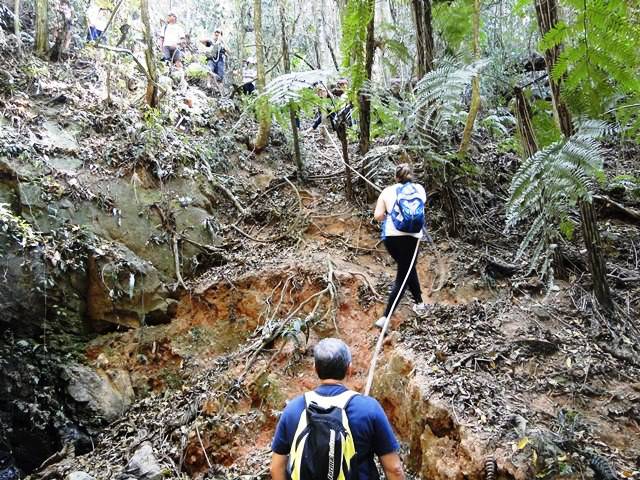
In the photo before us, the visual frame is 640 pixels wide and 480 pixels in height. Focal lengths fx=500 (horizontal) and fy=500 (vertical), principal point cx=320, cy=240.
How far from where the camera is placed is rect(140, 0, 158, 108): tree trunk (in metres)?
8.28

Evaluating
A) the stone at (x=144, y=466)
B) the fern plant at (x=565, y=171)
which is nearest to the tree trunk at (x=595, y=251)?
the fern plant at (x=565, y=171)

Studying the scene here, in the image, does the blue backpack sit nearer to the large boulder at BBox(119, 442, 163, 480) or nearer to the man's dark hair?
Answer: the man's dark hair

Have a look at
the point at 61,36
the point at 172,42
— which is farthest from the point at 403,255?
the point at 172,42

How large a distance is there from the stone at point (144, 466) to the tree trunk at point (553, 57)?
4.94 meters

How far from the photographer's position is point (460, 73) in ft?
17.8

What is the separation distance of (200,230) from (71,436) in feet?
11.3

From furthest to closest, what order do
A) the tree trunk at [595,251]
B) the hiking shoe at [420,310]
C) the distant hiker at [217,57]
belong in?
1. the distant hiker at [217,57]
2. the hiking shoe at [420,310]
3. the tree trunk at [595,251]

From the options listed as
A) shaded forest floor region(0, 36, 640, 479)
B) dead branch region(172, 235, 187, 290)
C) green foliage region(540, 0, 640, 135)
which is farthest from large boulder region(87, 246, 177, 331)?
green foliage region(540, 0, 640, 135)

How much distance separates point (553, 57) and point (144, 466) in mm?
5469

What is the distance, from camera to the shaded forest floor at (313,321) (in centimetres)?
382

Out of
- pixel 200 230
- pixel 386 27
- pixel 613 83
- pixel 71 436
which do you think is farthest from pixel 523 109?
pixel 71 436

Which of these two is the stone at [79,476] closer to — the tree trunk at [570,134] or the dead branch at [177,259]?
the dead branch at [177,259]

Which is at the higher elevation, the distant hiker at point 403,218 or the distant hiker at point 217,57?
the distant hiker at point 217,57

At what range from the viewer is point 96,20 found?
1120cm
